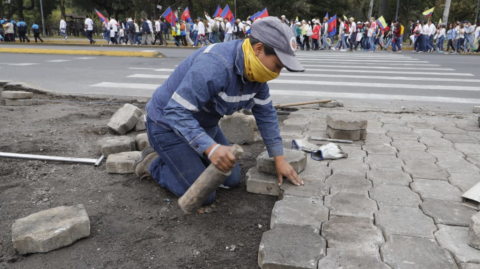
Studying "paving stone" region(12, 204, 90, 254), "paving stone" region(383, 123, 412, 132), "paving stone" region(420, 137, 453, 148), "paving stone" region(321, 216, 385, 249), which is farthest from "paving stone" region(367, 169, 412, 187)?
"paving stone" region(12, 204, 90, 254)

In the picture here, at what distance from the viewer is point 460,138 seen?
4207mm

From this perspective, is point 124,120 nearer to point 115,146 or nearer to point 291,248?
point 115,146

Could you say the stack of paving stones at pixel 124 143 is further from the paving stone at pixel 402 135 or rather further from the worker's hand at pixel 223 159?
the paving stone at pixel 402 135

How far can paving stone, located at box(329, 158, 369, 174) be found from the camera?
3265mm

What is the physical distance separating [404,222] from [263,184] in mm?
1018

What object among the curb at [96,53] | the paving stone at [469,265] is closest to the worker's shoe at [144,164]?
the paving stone at [469,265]

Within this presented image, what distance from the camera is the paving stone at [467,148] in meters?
3.78

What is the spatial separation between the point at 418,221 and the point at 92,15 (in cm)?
5193

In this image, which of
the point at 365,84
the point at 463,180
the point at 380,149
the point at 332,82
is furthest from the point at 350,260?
the point at 332,82

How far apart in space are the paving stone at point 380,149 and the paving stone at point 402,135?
33 cm

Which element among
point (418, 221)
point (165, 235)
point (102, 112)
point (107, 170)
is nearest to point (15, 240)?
point (165, 235)

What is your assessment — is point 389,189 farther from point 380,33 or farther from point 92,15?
point 92,15

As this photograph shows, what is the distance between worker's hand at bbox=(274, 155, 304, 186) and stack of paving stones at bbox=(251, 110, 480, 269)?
0.05 metres

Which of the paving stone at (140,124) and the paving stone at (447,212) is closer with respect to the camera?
the paving stone at (447,212)
